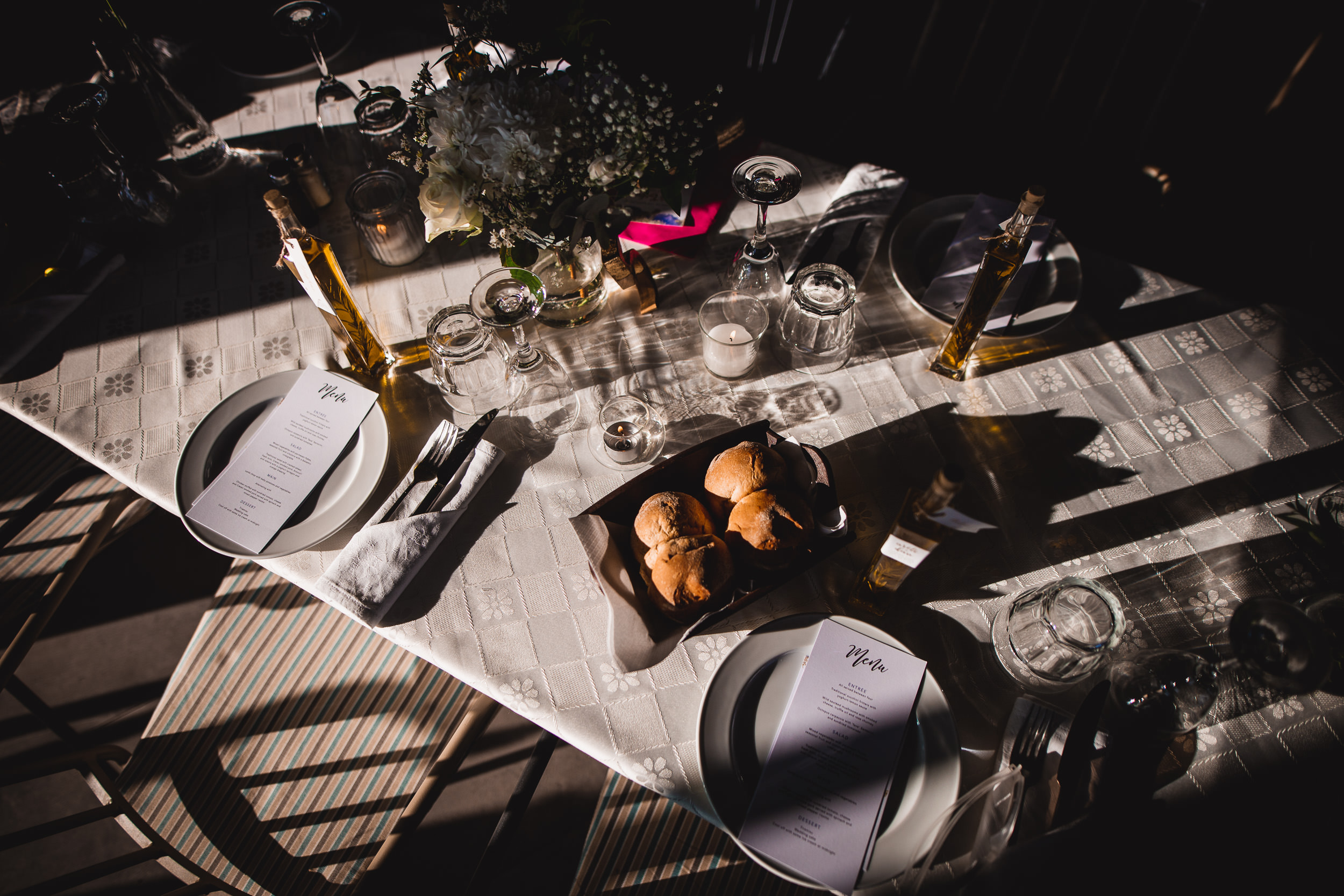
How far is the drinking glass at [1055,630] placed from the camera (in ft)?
2.88

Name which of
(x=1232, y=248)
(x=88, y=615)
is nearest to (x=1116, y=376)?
(x=1232, y=248)

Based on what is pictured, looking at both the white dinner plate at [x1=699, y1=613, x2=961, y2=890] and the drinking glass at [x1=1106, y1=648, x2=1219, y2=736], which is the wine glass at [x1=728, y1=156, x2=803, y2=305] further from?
the drinking glass at [x1=1106, y1=648, x2=1219, y2=736]

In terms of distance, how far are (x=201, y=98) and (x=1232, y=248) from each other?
298 centimetres

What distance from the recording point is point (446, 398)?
Answer: 3.80 feet

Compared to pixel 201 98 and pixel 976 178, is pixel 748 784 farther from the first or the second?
pixel 976 178

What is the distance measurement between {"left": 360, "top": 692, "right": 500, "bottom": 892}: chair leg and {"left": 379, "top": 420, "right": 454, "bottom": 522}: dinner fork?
0.35m

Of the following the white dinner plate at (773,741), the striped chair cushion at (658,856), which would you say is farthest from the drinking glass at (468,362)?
the striped chair cushion at (658,856)

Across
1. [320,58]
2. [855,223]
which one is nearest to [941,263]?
[855,223]

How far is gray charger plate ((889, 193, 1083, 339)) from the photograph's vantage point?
3.75 ft

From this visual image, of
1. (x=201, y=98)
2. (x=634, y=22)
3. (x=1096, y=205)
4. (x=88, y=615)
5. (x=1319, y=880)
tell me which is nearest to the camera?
(x=1319, y=880)

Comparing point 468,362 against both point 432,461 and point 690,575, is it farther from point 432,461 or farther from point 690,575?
point 690,575

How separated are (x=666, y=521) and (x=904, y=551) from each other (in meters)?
0.31

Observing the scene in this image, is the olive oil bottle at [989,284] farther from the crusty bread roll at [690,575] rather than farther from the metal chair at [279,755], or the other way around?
the metal chair at [279,755]

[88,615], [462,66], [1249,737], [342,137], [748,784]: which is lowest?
[88,615]
